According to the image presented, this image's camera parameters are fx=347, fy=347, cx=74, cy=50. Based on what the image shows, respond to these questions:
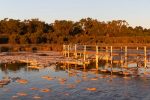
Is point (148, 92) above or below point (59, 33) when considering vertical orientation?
below

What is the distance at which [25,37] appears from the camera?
88.4m

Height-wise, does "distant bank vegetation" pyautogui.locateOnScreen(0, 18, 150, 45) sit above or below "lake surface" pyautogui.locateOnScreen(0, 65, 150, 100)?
above

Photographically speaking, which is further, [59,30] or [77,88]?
[59,30]

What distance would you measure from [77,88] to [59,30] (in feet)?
275

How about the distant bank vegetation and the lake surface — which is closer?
the lake surface

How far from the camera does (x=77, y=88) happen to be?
23.1 meters

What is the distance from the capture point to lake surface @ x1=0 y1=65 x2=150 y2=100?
20.4m

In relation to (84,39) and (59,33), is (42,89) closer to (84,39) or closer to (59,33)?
(84,39)

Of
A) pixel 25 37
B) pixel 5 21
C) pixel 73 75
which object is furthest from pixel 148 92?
pixel 5 21

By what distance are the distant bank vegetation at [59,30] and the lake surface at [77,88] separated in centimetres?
5882

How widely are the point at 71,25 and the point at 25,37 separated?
23.2m

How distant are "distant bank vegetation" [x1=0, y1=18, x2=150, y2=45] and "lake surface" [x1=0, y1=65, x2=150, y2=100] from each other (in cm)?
5882

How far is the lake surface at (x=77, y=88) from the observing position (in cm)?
2038

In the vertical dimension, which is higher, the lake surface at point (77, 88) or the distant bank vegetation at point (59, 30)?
the distant bank vegetation at point (59, 30)
